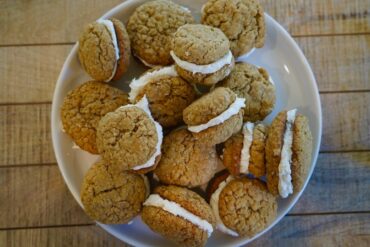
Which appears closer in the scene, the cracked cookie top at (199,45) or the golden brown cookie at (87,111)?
the cracked cookie top at (199,45)

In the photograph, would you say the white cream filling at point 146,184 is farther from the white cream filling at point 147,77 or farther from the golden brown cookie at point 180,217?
the white cream filling at point 147,77

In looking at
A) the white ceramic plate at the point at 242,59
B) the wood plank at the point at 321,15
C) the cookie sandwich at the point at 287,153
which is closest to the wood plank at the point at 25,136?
the white ceramic plate at the point at 242,59

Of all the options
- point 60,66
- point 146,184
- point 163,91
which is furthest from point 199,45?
point 60,66

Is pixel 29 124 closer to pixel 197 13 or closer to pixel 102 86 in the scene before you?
pixel 102 86

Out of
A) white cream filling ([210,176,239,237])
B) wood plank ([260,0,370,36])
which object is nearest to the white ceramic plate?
white cream filling ([210,176,239,237])

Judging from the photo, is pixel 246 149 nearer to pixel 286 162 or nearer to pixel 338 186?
pixel 286 162

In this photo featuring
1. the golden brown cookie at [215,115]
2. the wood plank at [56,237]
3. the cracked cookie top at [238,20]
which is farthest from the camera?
the wood plank at [56,237]

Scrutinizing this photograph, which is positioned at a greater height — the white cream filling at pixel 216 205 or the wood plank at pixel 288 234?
the white cream filling at pixel 216 205
